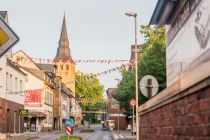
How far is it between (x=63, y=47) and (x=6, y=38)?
13840 cm

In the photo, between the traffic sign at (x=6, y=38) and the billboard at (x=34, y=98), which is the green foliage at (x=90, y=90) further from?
the traffic sign at (x=6, y=38)

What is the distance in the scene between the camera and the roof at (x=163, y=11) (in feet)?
36.8

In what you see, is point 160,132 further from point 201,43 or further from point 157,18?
point 157,18

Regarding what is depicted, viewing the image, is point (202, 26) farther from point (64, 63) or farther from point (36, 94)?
point (64, 63)

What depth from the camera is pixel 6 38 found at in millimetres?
6082

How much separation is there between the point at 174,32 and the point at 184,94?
19.7 ft

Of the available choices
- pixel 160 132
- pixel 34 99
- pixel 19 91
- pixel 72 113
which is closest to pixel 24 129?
pixel 19 91

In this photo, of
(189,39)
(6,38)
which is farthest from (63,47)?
(6,38)

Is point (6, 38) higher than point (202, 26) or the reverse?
the reverse

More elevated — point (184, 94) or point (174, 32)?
point (174, 32)

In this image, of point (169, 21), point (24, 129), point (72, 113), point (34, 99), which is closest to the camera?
point (169, 21)

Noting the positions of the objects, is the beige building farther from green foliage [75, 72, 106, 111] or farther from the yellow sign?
the yellow sign

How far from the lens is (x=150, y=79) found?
37.2ft

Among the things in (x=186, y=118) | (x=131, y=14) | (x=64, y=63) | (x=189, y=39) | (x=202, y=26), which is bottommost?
(x=186, y=118)
